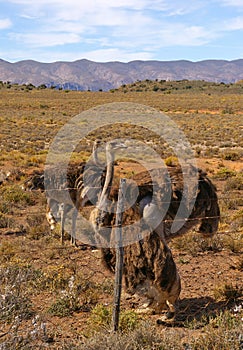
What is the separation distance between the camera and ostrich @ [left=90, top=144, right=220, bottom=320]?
4887 millimetres

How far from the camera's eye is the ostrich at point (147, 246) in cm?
489

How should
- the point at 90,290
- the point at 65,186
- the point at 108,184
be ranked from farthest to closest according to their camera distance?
1. the point at 65,186
2. the point at 90,290
3. the point at 108,184

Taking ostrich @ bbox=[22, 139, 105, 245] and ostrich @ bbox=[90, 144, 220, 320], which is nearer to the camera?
ostrich @ bbox=[90, 144, 220, 320]

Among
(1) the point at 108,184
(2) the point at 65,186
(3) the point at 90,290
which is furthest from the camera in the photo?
(2) the point at 65,186

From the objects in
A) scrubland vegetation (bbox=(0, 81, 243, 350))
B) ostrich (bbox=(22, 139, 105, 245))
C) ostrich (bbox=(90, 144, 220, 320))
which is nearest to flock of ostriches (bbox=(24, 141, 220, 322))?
ostrich (bbox=(90, 144, 220, 320))

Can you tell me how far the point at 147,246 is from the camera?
16.1ft

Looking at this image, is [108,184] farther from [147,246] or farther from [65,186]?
[65,186]

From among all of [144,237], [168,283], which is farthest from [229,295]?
[144,237]

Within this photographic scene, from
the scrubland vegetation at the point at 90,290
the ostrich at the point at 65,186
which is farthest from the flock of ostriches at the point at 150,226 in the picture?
the ostrich at the point at 65,186

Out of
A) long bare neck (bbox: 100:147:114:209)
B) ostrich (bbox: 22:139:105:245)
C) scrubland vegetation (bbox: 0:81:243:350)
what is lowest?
scrubland vegetation (bbox: 0:81:243:350)

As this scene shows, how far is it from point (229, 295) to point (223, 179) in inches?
390

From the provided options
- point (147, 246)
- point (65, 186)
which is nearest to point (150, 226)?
point (147, 246)

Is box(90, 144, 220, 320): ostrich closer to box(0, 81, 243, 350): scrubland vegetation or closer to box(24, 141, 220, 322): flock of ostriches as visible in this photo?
box(24, 141, 220, 322): flock of ostriches

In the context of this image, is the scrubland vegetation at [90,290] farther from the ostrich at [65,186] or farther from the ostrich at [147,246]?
the ostrich at [65,186]
